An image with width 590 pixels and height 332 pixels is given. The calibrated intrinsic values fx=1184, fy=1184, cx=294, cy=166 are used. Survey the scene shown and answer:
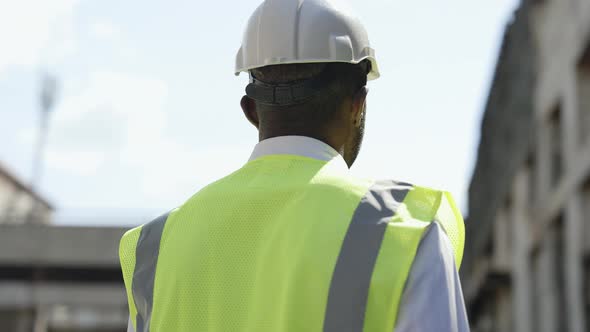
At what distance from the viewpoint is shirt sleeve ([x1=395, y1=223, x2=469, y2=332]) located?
2.24m

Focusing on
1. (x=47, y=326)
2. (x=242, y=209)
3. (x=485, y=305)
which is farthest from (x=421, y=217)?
(x=47, y=326)

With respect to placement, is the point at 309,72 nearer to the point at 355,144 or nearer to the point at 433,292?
the point at 355,144

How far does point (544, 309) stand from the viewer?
1032 inches

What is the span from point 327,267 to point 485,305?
42.0 m

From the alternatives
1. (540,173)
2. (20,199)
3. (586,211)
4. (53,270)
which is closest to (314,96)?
(586,211)

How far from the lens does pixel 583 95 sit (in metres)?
20.8

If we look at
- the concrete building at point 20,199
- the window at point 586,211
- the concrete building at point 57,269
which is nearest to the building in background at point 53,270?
the concrete building at point 57,269

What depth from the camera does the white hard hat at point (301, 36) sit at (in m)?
2.61

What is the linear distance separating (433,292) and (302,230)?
1.04ft

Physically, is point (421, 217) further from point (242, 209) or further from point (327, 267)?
point (242, 209)

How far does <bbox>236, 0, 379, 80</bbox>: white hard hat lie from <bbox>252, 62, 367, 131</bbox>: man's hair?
0.07ft

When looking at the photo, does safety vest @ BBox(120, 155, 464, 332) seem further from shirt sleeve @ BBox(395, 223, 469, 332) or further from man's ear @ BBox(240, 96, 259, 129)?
man's ear @ BBox(240, 96, 259, 129)

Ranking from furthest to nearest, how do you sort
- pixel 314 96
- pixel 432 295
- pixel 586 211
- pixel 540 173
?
pixel 540 173
pixel 586 211
pixel 314 96
pixel 432 295

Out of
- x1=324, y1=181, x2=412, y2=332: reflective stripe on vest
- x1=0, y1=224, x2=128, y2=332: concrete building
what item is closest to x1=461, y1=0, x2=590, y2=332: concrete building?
x1=0, y1=224, x2=128, y2=332: concrete building
